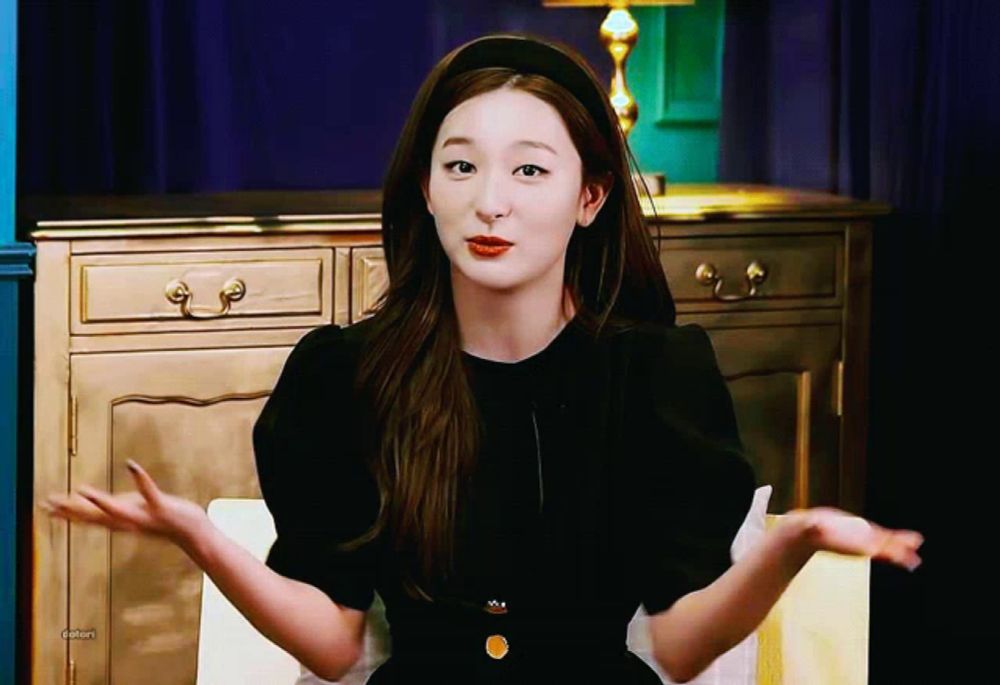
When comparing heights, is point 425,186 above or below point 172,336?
above

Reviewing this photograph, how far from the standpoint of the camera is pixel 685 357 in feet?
5.11

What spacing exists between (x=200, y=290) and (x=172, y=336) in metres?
0.08

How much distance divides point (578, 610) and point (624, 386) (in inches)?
7.4

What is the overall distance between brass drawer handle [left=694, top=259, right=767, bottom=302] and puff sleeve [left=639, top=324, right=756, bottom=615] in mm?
1444

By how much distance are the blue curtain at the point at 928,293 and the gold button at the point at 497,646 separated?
188 centimetres

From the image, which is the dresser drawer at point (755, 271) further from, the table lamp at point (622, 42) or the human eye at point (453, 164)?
the human eye at point (453, 164)

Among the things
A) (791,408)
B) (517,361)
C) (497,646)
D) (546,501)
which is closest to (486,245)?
(517,361)

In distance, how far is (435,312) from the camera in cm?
154

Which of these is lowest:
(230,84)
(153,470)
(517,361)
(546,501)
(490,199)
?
(153,470)

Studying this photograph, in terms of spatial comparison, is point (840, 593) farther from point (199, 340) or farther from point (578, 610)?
point (199, 340)

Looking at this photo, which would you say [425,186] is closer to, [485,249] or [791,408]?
[485,249]

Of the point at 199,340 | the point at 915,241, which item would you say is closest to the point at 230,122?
the point at 199,340

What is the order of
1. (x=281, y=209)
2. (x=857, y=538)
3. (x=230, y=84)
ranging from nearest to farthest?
1. (x=857, y=538)
2. (x=281, y=209)
3. (x=230, y=84)

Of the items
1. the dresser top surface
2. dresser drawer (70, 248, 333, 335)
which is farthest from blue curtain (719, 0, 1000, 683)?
dresser drawer (70, 248, 333, 335)
